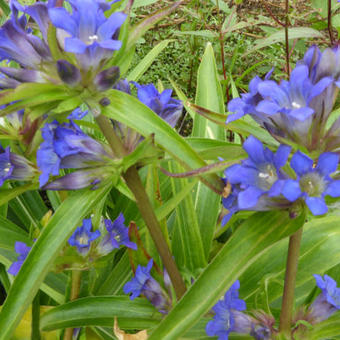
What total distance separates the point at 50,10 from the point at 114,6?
0.15m

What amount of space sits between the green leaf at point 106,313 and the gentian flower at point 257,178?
1.49 ft

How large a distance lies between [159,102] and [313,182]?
1.12 feet

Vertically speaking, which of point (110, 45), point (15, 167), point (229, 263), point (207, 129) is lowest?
point (229, 263)

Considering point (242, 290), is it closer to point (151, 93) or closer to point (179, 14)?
point (151, 93)

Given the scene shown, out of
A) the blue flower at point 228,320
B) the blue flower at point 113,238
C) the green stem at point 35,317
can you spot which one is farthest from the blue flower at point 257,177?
the green stem at point 35,317

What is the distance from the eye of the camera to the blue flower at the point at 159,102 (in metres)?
0.84

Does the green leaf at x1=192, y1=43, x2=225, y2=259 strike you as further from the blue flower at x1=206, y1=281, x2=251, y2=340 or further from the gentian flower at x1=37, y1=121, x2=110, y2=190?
the gentian flower at x1=37, y1=121, x2=110, y2=190

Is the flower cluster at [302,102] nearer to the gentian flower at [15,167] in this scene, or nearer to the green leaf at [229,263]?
the green leaf at [229,263]

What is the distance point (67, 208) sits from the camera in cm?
73

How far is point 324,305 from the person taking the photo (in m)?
0.87

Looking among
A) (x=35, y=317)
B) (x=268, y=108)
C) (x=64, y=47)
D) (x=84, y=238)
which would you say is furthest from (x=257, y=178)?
(x=35, y=317)

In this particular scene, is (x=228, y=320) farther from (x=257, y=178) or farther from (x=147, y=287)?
(x=257, y=178)

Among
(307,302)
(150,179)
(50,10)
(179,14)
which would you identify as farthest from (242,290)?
(179,14)

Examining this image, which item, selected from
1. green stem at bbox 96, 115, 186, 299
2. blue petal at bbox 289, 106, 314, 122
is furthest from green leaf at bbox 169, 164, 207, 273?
blue petal at bbox 289, 106, 314, 122
